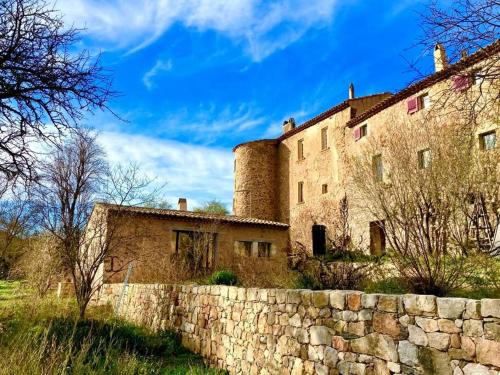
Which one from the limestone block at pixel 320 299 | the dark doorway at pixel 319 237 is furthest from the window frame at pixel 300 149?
the limestone block at pixel 320 299

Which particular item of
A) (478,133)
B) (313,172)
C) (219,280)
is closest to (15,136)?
(219,280)

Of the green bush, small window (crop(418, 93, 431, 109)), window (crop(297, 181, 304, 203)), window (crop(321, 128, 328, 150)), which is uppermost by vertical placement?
window (crop(321, 128, 328, 150))

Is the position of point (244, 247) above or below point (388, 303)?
above

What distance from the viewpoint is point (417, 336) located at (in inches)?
156

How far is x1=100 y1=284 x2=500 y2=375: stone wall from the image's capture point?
3521 millimetres

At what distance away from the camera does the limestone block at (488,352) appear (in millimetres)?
3270

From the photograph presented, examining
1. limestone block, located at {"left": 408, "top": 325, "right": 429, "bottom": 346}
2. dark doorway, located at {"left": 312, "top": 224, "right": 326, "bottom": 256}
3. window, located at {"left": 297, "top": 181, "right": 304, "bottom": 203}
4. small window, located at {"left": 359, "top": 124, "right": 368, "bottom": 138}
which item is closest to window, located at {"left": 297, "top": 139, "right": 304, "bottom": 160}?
window, located at {"left": 297, "top": 181, "right": 304, "bottom": 203}

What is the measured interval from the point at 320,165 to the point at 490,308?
71.3 ft

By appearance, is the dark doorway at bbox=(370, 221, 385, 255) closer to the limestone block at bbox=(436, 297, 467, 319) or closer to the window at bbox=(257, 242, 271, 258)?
the window at bbox=(257, 242, 271, 258)

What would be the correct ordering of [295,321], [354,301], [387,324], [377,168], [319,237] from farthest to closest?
[319,237] < [377,168] < [295,321] < [354,301] < [387,324]

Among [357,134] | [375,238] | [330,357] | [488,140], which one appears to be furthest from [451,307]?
[357,134]

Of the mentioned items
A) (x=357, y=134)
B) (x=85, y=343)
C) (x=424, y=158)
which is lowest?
(x=85, y=343)

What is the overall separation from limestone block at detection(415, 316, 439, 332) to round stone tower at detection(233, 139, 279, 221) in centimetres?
2407

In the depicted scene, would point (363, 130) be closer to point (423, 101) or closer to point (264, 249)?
point (423, 101)
